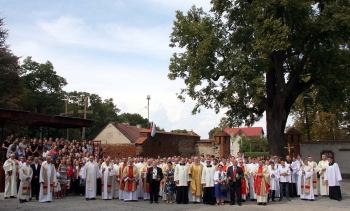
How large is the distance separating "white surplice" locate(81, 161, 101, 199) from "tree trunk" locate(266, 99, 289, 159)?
11.4 m

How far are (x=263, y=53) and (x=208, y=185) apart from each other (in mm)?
8957

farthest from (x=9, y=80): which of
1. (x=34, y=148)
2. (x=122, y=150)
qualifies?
(x=34, y=148)

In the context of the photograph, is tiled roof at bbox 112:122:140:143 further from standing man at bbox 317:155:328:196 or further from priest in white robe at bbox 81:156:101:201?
standing man at bbox 317:155:328:196

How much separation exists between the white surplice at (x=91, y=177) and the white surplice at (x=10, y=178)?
282 centimetres

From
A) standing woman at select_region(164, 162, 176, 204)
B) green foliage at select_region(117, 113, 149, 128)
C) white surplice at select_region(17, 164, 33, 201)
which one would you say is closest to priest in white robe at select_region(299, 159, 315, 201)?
standing woman at select_region(164, 162, 176, 204)

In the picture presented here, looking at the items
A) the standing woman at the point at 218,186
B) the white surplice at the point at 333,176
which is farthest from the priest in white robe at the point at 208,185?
the white surplice at the point at 333,176

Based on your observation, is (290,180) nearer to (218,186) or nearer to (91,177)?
(218,186)

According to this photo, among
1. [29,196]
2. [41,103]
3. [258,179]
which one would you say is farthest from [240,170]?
[41,103]

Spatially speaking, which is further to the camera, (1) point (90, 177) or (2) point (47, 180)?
(1) point (90, 177)

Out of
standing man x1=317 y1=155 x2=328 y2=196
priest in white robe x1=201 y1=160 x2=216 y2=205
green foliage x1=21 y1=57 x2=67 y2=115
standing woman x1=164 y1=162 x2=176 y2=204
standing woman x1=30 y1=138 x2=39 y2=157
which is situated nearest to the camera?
priest in white robe x1=201 y1=160 x2=216 y2=205

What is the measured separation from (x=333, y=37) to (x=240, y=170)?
1111cm

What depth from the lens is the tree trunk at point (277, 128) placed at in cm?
2294

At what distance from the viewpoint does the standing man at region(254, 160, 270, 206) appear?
15.0 m

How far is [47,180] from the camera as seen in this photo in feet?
49.4
